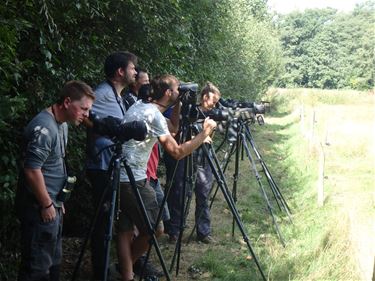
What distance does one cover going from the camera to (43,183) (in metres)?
2.71

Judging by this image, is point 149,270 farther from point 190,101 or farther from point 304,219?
point 304,219

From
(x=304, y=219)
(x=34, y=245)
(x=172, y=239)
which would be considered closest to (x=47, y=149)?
(x=34, y=245)

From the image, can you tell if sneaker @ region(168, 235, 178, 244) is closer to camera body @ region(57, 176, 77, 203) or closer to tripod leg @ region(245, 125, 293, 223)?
tripod leg @ region(245, 125, 293, 223)

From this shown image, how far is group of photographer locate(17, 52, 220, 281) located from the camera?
2.77 metres

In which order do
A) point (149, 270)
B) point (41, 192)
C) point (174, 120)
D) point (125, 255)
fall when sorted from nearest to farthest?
1. point (41, 192)
2. point (125, 255)
3. point (174, 120)
4. point (149, 270)

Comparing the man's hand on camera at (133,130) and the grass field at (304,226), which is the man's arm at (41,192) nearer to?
the man's hand on camera at (133,130)

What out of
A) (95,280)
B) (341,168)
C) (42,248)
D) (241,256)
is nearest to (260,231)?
(241,256)

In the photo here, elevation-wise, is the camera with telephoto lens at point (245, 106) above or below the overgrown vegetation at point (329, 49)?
below

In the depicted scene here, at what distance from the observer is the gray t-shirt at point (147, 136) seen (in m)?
3.39

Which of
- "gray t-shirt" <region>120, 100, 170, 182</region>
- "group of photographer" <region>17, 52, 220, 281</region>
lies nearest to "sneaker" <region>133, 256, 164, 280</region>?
"group of photographer" <region>17, 52, 220, 281</region>

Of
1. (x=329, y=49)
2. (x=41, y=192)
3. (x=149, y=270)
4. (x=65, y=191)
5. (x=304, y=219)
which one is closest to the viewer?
(x=41, y=192)

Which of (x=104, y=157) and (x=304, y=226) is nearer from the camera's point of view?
(x=104, y=157)

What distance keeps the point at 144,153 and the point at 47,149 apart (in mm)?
986

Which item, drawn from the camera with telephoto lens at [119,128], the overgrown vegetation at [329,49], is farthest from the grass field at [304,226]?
A: the overgrown vegetation at [329,49]
